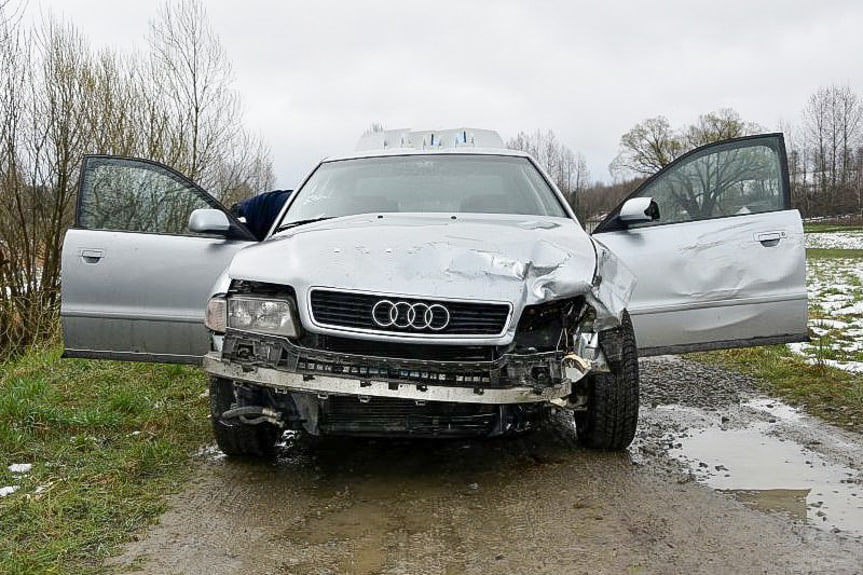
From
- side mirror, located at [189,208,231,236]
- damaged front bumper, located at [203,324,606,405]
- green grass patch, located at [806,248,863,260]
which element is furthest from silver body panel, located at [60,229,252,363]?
green grass patch, located at [806,248,863,260]

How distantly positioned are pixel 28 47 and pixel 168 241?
949 centimetres

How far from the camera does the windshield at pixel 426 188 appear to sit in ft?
15.1

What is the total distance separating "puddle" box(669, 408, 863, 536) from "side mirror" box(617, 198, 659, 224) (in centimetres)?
127

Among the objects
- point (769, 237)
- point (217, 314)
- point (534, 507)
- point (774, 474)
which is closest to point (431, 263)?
point (217, 314)

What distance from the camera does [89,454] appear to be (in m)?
4.15

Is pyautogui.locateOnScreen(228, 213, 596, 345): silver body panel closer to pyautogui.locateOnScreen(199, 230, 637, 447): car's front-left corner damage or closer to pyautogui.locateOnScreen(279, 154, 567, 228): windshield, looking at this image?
pyautogui.locateOnScreen(199, 230, 637, 447): car's front-left corner damage

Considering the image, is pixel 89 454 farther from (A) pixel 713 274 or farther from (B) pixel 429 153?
(A) pixel 713 274

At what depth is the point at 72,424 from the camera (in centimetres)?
472

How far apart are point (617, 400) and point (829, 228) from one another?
51.3 m

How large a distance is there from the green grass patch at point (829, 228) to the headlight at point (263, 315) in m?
47.2

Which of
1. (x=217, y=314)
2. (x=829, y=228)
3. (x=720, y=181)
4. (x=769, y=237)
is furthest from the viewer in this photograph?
(x=829, y=228)

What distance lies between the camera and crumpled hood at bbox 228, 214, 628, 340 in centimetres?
330

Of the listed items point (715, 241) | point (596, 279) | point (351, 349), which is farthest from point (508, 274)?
point (715, 241)

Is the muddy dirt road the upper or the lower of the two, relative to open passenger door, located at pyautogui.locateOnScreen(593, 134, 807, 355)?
lower
